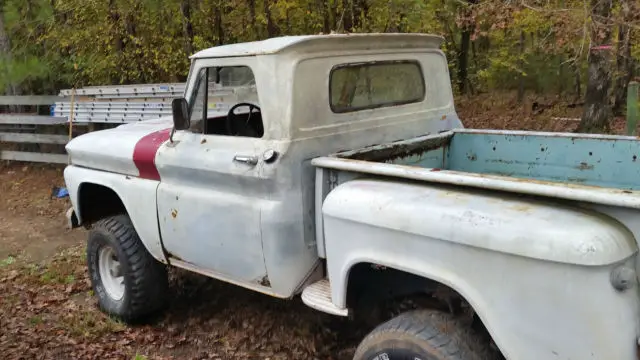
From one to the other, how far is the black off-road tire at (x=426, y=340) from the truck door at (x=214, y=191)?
3.09ft

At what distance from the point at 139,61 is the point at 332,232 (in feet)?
35.1

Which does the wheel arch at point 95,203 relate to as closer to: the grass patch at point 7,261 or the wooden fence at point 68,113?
the grass patch at point 7,261

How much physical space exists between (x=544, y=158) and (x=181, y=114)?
95.5 inches

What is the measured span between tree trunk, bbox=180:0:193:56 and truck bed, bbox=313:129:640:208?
348 inches

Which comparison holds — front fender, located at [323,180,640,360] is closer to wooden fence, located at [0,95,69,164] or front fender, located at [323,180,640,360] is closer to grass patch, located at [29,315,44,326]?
grass patch, located at [29,315,44,326]

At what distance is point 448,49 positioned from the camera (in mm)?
15867

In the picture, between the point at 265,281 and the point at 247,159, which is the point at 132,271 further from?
the point at 247,159

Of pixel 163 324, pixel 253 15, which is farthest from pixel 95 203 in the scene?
pixel 253 15

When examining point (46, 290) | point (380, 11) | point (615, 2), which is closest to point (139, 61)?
point (380, 11)

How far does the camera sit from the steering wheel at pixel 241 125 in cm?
410

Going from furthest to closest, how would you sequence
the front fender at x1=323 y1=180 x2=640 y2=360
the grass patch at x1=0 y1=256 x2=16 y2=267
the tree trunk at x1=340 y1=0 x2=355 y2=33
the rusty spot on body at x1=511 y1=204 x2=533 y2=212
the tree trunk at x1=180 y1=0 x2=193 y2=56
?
the tree trunk at x1=180 y1=0 x2=193 y2=56 < the tree trunk at x1=340 y1=0 x2=355 y2=33 < the grass patch at x1=0 y1=256 x2=16 y2=267 < the rusty spot on body at x1=511 y1=204 x2=533 y2=212 < the front fender at x1=323 y1=180 x2=640 y2=360

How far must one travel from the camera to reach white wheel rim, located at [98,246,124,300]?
477 cm

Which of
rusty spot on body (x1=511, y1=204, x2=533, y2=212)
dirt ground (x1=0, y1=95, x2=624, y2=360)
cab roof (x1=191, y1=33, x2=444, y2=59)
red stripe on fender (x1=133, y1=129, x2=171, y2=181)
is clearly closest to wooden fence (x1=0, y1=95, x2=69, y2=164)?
dirt ground (x1=0, y1=95, x2=624, y2=360)

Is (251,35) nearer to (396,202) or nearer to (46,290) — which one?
(46,290)
